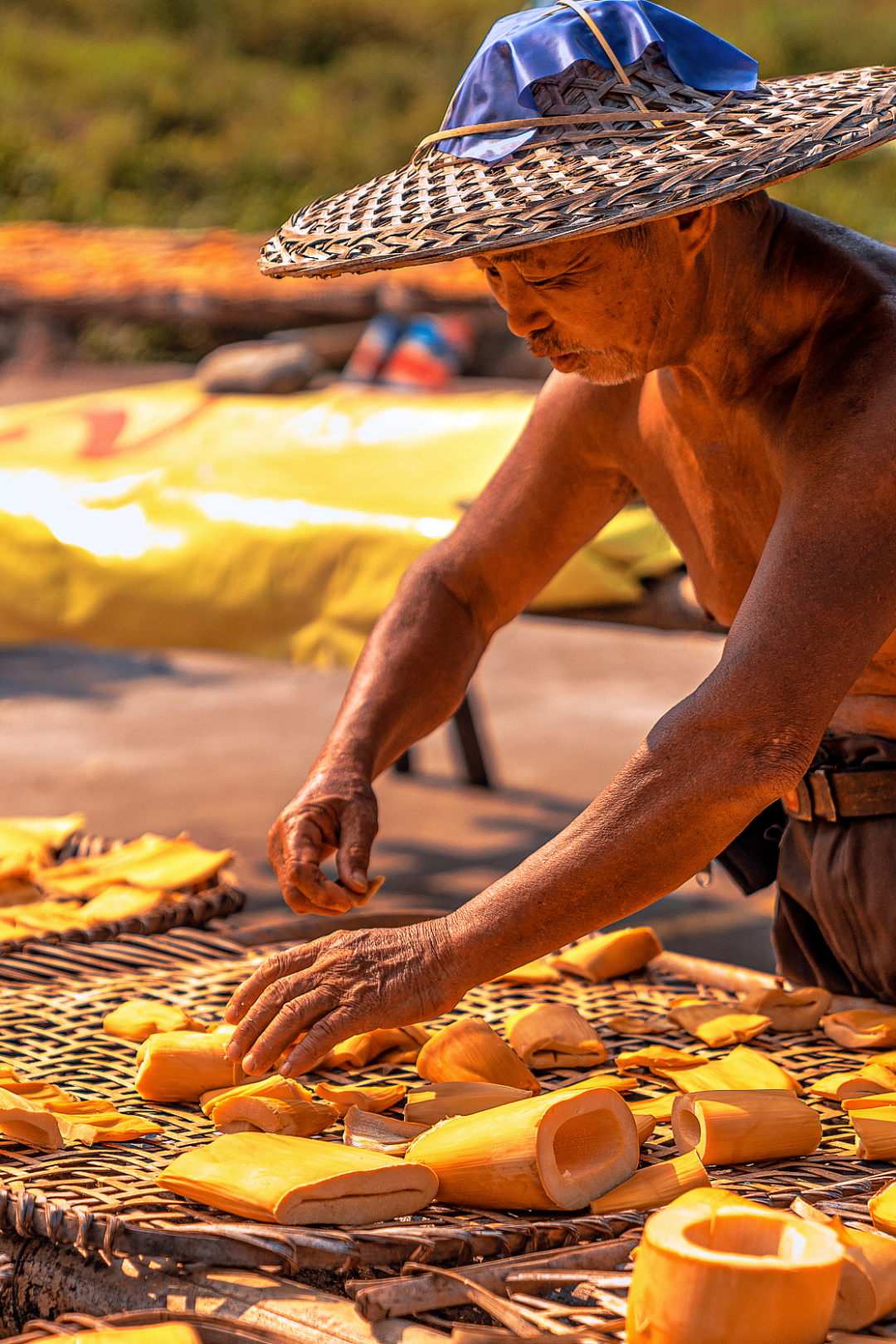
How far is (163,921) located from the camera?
6.61 feet

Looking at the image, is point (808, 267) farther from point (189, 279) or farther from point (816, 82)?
point (189, 279)

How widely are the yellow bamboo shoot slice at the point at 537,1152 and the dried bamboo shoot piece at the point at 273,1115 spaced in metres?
0.14

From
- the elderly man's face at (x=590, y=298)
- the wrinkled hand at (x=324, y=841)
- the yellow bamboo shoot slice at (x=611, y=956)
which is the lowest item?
the yellow bamboo shoot slice at (x=611, y=956)

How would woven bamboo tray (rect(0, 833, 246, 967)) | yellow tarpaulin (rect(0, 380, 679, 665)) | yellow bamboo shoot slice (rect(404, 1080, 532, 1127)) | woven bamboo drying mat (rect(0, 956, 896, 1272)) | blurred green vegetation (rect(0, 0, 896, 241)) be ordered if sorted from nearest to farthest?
woven bamboo drying mat (rect(0, 956, 896, 1272)), yellow bamboo shoot slice (rect(404, 1080, 532, 1127)), woven bamboo tray (rect(0, 833, 246, 967)), yellow tarpaulin (rect(0, 380, 679, 665)), blurred green vegetation (rect(0, 0, 896, 241))

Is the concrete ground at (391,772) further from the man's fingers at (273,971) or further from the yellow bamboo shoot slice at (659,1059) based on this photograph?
the man's fingers at (273,971)

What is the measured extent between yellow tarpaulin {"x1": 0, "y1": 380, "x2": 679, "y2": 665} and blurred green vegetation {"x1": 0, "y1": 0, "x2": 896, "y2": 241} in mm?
14327

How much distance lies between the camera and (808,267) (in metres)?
1.41

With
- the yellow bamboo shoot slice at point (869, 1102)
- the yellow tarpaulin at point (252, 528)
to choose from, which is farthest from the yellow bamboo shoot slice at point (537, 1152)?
the yellow tarpaulin at point (252, 528)

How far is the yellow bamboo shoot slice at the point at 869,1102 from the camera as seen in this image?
4.33 feet

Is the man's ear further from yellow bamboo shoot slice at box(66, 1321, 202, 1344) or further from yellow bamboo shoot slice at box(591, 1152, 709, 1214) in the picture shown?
yellow bamboo shoot slice at box(66, 1321, 202, 1344)

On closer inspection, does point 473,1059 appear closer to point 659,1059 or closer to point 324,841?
point 659,1059

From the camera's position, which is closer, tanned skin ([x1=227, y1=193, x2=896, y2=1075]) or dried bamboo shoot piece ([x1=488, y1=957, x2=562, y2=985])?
tanned skin ([x1=227, y1=193, x2=896, y2=1075])

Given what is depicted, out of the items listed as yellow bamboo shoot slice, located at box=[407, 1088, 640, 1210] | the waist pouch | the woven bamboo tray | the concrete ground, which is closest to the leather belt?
the waist pouch

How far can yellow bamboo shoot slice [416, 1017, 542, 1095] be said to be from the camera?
1.42m
